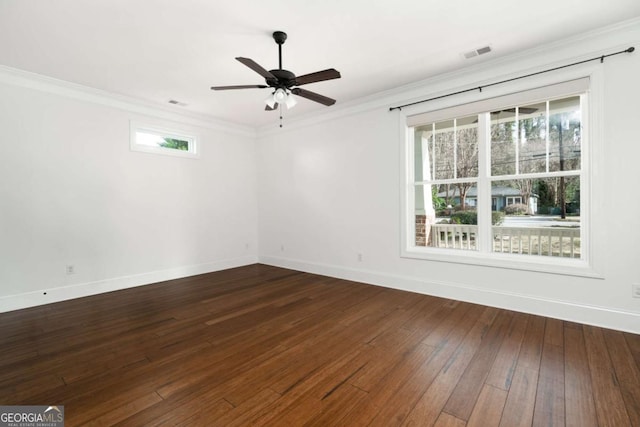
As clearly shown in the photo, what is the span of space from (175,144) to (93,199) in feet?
4.96

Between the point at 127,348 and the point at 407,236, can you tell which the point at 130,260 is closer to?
the point at 127,348

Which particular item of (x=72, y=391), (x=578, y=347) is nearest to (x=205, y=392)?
(x=72, y=391)

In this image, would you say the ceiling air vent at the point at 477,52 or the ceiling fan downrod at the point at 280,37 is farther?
the ceiling air vent at the point at 477,52

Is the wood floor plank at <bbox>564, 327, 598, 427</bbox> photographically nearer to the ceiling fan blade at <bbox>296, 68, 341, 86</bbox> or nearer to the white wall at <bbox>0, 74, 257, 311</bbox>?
the ceiling fan blade at <bbox>296, 68, 341, 86</bbox>

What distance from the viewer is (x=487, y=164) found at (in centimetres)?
357

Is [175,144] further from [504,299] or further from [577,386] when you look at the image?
[577,386]

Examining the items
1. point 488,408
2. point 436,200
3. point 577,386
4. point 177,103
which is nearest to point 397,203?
point 436,200

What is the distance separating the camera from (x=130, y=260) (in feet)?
14.5

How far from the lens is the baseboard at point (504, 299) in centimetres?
276

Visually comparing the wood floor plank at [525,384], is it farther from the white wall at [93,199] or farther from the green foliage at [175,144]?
the green foliage at [175,144]

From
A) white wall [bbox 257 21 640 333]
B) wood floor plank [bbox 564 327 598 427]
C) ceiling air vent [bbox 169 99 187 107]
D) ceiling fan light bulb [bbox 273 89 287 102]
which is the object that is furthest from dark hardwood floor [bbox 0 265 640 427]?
ceiling air vent [bbox 169 99 187 107]

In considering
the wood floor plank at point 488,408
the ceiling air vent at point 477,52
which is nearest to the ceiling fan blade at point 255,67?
the ceiling air vent at point 477,52

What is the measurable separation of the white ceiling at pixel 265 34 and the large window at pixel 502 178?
66 centimetres

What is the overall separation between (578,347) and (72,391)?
150 inches
